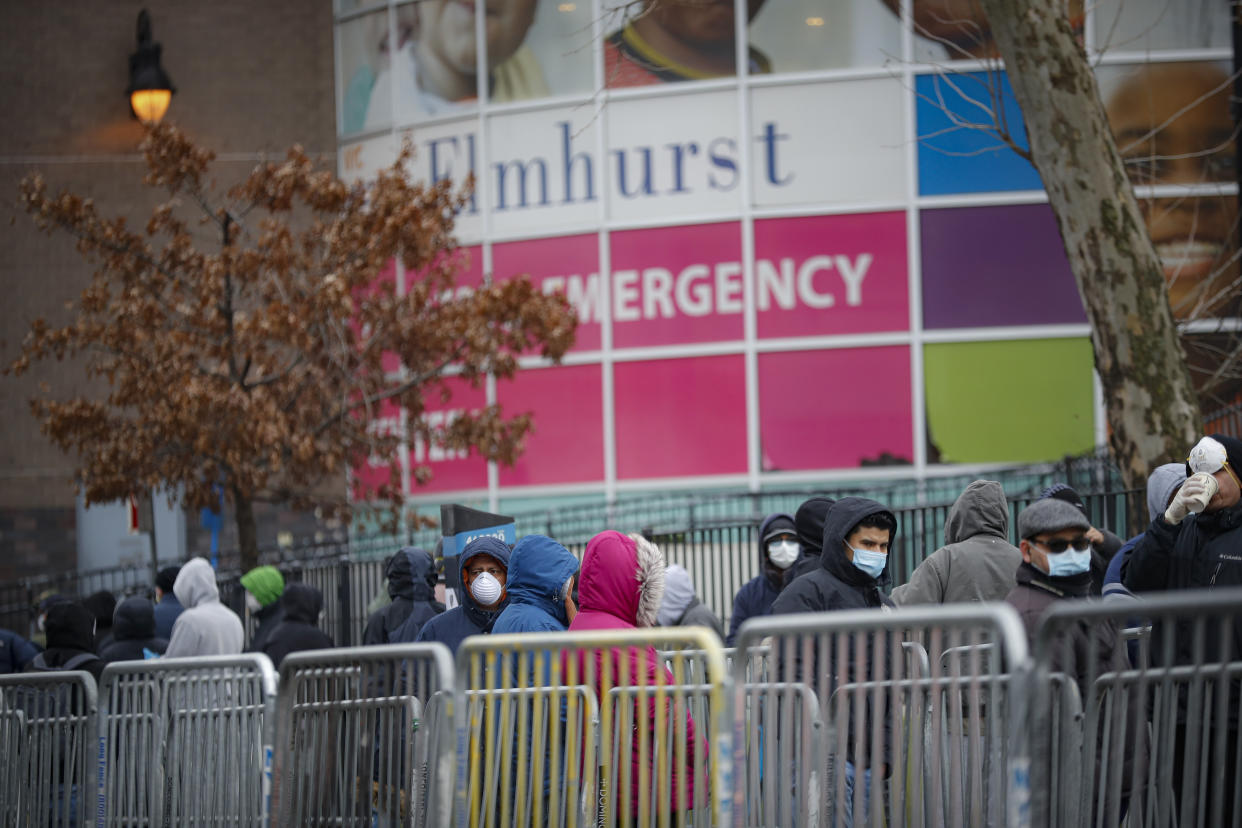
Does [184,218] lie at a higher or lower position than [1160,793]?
higher

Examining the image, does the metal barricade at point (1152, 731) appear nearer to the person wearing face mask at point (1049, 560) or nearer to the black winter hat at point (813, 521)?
the person wearing face mask at point (1049, 560)

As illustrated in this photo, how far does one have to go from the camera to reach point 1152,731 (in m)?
4.37

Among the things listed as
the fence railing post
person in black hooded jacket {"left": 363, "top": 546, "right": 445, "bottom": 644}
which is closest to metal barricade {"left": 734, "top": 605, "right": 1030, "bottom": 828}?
person in black hooded jacket {"left": 363, "top": 546, "right": 445, "bottom": 644}

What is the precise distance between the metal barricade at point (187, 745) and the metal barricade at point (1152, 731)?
2746 mm

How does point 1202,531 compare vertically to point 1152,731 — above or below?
above

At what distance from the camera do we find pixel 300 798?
16.3 ft

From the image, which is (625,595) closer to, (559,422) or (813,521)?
(813,521)

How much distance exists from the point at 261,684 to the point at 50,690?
51.8 inches

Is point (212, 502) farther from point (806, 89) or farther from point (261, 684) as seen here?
point (261, 684)

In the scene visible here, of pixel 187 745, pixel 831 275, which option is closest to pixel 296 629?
pixel 187 745

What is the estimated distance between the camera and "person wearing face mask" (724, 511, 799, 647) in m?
8.54

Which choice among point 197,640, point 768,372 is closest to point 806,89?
point 768,372

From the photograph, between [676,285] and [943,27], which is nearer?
[943,27]

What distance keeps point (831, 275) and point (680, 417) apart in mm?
2435
